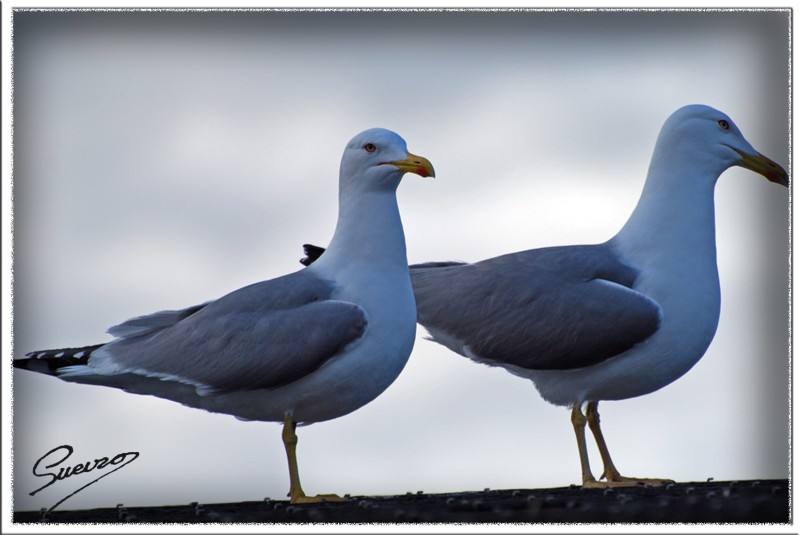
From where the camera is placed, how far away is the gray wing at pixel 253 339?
6.89 m

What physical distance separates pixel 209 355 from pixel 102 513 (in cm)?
111

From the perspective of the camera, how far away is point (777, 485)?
24.2 ft

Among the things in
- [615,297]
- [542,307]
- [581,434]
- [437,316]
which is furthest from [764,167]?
[437,316]

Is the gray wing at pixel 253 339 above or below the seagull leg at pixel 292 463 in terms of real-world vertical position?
above

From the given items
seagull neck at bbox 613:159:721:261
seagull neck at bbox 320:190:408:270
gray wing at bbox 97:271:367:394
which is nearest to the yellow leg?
seagull neck at bbox 613:159:721:261

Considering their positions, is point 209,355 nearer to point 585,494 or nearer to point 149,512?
point 149,512

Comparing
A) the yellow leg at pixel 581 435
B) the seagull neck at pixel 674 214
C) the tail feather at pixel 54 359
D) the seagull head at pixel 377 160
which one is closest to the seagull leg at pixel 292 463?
the tail feather at pixel 54 359

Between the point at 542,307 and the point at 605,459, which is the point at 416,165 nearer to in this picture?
the point at 542,307

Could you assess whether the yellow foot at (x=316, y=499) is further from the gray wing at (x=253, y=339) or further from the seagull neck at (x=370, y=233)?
the seagull neck at (x=370, y=233)

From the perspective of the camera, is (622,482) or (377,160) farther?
(622,482)

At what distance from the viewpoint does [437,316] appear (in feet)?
26.2

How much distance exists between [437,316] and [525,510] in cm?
175
